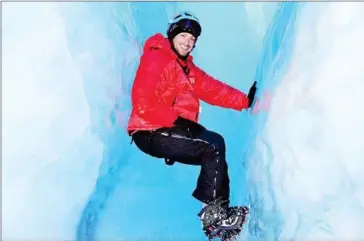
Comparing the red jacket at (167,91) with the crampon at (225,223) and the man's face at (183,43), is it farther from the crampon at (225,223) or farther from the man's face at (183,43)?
the crampon at (225,223)

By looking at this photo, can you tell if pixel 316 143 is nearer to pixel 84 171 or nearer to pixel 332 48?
pixel 332 48

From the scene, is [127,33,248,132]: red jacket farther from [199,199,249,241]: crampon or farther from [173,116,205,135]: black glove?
[199,199,249,241]: crampon

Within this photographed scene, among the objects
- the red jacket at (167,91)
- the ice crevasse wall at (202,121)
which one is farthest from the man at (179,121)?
the ice crevasse wall at (202,121)

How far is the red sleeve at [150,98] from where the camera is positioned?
287cm

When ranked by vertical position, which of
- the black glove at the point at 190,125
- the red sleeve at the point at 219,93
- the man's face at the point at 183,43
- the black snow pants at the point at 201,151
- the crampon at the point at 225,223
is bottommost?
the crampon at the point at 225,223

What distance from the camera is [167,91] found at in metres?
2.97

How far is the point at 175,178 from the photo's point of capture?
320cm


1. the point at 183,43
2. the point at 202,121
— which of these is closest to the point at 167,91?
the point at 183,43

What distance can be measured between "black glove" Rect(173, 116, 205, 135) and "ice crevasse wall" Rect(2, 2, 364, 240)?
345mm

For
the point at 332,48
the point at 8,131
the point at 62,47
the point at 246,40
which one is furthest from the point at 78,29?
the point at 332,48

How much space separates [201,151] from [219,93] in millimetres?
366

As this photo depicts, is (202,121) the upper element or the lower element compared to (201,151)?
upper

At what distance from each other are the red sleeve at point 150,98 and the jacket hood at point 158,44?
0.08 meters

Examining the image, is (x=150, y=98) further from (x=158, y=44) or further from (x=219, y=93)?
(x=219, y=93)
